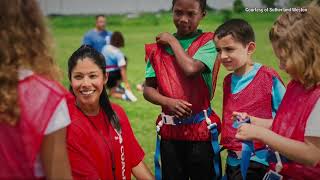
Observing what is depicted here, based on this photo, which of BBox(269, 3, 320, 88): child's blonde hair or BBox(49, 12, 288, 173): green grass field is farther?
BBox(49, 12, 288, 173): green grass field

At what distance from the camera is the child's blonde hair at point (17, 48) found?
5.53 ft

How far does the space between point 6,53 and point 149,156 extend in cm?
394

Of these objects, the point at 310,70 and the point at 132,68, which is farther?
the point at 132,68

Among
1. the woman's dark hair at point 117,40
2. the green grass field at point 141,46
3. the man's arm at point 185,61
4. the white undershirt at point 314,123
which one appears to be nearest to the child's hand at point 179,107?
the man's arm at point 185,61

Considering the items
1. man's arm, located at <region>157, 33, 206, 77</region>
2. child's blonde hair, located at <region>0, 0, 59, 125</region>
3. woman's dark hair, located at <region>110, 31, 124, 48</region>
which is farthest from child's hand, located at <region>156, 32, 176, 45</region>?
woman's dark hair, located at <region>110, 31, 124, 48</region>

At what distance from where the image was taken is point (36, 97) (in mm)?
1705

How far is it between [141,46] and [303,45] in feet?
53.4

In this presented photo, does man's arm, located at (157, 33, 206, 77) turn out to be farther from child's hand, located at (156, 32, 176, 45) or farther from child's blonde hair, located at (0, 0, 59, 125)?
child's blonde hair, located at (0, 0, 59, 125)

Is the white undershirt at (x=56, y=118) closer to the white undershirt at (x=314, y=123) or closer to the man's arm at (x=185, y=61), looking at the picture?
the white undershirt at (x=314, y=123)

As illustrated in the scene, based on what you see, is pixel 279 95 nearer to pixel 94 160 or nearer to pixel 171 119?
pixel 171 119

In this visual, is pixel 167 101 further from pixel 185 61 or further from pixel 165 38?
pixel 165 38

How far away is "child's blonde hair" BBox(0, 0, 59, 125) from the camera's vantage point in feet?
5.53

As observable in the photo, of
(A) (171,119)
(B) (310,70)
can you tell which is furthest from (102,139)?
(B) (310,70)

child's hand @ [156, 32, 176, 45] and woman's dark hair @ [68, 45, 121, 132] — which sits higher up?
child's hand @ [156, 32, 176, 45]
